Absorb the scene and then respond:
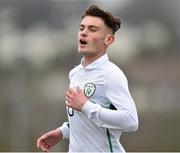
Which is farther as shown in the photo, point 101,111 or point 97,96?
point 97,96

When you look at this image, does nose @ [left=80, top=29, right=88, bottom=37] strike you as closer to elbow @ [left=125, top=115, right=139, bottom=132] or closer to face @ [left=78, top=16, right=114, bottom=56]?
face @ [left=78, top=16, right=114, bottom=56]

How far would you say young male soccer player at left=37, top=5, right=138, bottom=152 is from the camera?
14.2 feet

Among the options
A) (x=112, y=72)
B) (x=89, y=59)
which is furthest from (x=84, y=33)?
(x=112, y=72)

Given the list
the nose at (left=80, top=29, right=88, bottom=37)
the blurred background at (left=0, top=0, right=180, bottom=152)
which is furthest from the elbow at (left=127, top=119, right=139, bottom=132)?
the blurred background at (left=0, top=0, right=180, bottom=152)

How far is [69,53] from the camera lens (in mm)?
15680

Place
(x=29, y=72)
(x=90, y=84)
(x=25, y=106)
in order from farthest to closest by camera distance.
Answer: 1. (x=29, y=72)
2. (x=25, y=106)
3. (x=90, y=84)

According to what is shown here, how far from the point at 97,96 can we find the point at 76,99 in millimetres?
165

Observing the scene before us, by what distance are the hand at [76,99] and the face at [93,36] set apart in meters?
0.26

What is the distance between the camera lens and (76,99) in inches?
171

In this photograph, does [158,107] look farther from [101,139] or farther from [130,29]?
[101,139]

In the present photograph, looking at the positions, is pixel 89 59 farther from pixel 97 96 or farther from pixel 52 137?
pixel 52 137

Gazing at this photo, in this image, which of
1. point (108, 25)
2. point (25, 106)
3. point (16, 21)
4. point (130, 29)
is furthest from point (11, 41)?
point (108, 25)

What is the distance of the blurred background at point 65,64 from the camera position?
14508 mm

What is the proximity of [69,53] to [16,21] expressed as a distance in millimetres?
1194
